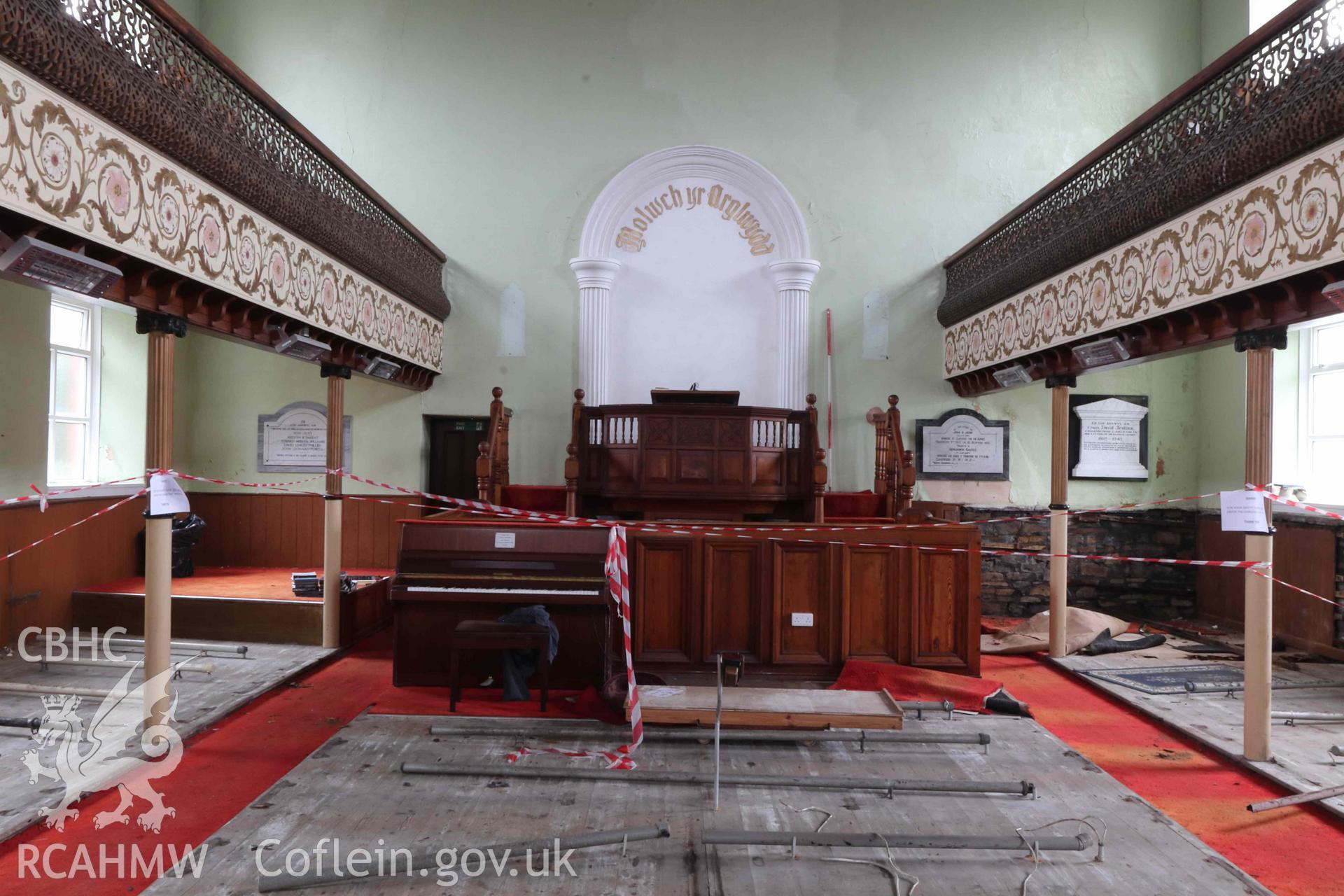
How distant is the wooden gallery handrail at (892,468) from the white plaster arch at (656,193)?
4.12 ft

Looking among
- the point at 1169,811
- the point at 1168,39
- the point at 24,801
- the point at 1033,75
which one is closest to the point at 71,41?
the point at 24,801

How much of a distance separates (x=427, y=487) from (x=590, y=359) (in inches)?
97.5

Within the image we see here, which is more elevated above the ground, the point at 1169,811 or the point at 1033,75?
the point at 1033,75

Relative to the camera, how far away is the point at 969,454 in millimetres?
9484

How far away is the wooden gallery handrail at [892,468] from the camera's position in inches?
306

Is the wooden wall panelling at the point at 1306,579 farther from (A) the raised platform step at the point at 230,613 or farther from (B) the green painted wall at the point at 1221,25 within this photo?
(A) the raised platform step at the point at 230,613

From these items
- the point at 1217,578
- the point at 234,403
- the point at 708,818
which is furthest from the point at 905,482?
the point at 234,403

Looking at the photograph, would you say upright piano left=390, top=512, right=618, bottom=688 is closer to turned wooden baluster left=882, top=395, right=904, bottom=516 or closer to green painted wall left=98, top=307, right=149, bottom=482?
turned wooden baluster left=882, top=395, right=904, bottom=516

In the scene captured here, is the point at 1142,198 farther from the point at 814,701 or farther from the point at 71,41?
the point at 71,41

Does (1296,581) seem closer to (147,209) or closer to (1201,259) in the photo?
(1201,259)

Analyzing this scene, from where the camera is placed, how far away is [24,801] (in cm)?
373

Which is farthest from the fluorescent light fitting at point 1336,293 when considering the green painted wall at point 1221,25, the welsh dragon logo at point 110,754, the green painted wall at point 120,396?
the green painted wall at point 120,396

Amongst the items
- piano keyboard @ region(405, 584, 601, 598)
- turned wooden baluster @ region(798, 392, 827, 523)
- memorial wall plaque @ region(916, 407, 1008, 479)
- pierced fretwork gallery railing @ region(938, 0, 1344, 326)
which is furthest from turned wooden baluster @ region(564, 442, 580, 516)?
pierced fretwork gallery railing @ region(938, 0, 1344, 326)

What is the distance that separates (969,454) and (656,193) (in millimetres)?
4893
